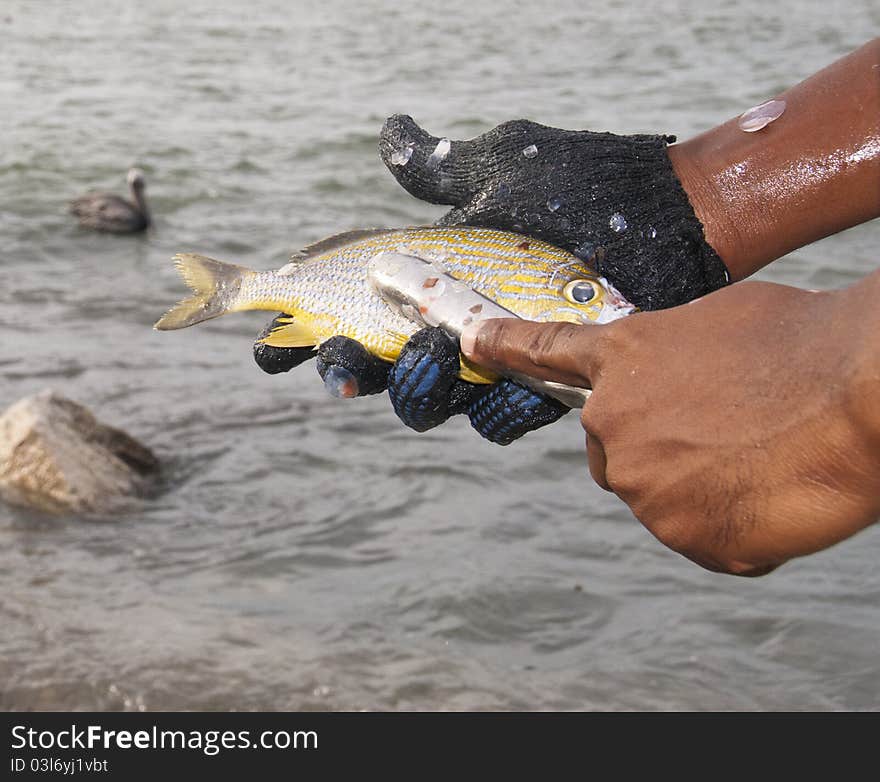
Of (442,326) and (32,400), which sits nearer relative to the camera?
(442,326)

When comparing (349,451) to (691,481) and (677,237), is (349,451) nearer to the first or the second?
(677,237)

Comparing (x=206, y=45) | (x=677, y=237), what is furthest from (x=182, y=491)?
(x=206, y=45)

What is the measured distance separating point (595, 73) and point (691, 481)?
61.7ft

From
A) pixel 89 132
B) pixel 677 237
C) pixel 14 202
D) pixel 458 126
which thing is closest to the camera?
pixel 677 237

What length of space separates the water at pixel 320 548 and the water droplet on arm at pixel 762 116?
3.16 metres

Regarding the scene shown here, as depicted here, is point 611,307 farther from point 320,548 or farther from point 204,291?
point 320,548

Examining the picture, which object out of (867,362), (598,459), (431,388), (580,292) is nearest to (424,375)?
(431,388)

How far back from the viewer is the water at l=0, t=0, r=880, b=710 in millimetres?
6043

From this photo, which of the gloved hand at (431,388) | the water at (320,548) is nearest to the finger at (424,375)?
the gloved hand at (431,388)

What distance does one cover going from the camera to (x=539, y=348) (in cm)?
277

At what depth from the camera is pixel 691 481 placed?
2.49 meters

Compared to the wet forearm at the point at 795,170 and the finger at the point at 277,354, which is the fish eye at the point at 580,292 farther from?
the finger at the point at 277,354

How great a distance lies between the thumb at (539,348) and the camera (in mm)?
2674

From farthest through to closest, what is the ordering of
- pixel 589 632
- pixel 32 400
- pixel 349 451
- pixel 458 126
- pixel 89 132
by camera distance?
pixel 89 132, pixel 458 126, pixel 349 451, pixel 32 400, pixel 589 632
